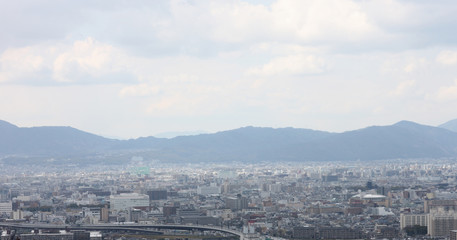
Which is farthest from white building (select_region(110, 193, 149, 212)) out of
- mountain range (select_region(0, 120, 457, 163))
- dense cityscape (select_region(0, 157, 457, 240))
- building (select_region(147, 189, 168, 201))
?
mountain range (select_region(0, 120, 457, 163))

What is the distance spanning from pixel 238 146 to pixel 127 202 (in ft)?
400

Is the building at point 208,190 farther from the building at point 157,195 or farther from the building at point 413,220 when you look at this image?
the building at point 413,220

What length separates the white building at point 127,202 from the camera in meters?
60.5

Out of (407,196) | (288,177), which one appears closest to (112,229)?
(407,196)

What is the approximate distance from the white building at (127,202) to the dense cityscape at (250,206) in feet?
0.21

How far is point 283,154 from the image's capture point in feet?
542

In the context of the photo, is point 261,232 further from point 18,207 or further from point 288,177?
point 288,177

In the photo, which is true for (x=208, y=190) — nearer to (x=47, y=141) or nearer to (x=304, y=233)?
(x=304, y=233)

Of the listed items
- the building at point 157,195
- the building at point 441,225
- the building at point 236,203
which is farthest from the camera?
the building at point 157,195

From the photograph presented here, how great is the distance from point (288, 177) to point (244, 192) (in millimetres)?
23384

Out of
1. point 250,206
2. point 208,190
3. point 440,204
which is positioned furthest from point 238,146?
point 440,204

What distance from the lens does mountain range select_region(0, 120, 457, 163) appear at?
160750 mm

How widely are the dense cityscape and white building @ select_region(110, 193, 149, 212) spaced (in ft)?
0.21

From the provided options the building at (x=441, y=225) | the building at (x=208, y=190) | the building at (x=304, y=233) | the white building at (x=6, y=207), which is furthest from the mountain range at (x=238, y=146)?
the building at (x=441, y=225)
